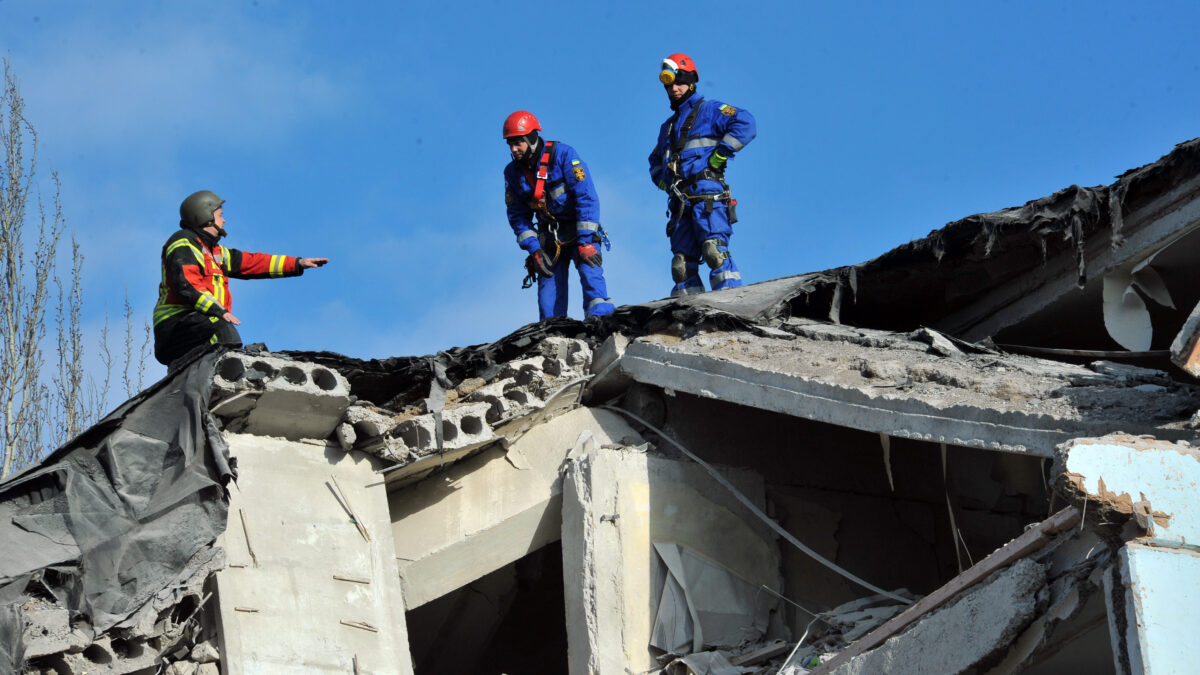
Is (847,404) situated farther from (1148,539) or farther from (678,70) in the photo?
(678,70)

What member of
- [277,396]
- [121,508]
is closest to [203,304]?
[277,396]

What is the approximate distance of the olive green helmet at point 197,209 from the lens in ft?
35.5

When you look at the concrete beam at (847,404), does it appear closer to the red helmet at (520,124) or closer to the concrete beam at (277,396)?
the concrete beam at (277,396)

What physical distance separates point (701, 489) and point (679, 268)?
426cm

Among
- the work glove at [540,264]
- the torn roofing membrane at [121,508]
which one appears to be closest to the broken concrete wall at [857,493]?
the torn roofing membrane at [121,508]

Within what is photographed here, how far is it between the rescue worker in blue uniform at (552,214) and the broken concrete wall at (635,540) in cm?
379

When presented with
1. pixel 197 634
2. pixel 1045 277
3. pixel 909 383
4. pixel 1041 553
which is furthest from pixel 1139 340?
pixel 197 634

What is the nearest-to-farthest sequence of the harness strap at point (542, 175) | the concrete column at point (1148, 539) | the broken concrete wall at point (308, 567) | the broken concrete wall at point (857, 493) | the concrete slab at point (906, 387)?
the concrete column at point (1148, 539) < the concrete slab at point (906, 387) < the broken concrete wall at point (308, 567) < the broken concrete wall at point (857, 493) < the harness strap at point (542, 175)

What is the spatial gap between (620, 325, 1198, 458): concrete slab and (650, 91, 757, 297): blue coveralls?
353 centimetres

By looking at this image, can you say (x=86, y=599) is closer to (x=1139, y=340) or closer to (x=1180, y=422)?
(x=1180, y=422)

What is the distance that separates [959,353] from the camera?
941 centimetres

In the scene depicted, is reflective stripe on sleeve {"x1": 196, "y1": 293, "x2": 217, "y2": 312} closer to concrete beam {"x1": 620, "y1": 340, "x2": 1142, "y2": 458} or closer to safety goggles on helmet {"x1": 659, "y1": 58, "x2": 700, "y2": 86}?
concrete beam {"x1": 620, "y1": 340, "x2": 1142, "y2": 458}

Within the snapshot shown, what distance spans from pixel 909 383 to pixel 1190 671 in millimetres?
2697

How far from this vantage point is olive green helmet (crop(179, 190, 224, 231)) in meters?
10.8
